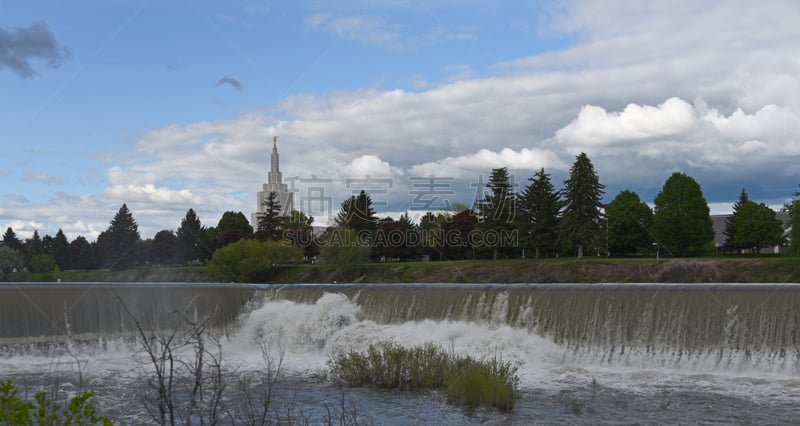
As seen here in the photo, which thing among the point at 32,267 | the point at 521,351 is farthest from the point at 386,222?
the point at 521,351

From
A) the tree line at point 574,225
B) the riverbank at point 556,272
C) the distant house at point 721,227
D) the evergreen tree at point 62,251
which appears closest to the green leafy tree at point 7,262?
the evergreen tree at point 62,251

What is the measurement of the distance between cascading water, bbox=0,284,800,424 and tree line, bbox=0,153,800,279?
3581 centimetres

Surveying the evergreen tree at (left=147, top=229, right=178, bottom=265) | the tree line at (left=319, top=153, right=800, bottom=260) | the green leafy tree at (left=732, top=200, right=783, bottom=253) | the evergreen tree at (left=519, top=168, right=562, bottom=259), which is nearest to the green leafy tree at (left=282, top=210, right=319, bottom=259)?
the tree line at (left=319, top=153, right=800, bottom=260)

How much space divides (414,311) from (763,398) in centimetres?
1091

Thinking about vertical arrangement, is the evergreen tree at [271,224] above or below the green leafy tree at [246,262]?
above

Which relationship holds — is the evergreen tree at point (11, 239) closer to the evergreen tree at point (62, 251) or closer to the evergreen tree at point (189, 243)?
the evergreen tree at point (62, 251)

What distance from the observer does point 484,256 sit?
7100 centimetres

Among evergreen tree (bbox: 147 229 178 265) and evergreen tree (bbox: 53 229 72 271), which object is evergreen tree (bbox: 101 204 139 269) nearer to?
evergreen tree (bbox: 147 229 178 265)

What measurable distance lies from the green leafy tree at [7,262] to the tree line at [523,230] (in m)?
0.13

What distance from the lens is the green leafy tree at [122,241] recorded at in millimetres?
87312

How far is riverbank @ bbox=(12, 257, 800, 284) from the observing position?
4812 centimetres

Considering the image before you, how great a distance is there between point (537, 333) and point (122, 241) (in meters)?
76.2

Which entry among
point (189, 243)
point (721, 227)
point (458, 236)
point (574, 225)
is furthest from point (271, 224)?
point (721, 227)

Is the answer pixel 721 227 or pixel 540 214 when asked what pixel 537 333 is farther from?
pixel 721 227
